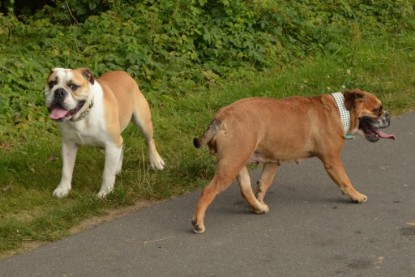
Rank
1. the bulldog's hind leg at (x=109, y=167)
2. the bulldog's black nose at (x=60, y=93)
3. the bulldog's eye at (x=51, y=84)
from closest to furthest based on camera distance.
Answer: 1. the bulldog's black nose at (x=60, y=93)
2. the bulldog's eye at (x=51, y=84)
3. the bulldog's hind leg at (x=109, y=167)

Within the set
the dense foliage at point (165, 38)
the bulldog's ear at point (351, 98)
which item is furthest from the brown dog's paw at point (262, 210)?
the dense foliage at point (165, 38)

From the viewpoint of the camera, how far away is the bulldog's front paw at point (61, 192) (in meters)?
6.64

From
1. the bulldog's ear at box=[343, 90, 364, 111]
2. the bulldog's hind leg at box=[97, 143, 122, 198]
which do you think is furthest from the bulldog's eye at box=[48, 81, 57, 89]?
the bulldog's ear at box=[343, 90, 364, 111]

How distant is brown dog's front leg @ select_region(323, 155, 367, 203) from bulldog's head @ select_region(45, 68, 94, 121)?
6.56 ft

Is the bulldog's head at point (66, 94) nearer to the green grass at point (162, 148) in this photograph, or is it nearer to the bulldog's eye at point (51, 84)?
the bulldog's eye at point (51, 84)

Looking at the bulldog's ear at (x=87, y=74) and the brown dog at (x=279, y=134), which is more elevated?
the bulldog's ear at (x=87, y=74)

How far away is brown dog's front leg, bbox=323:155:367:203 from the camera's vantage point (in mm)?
6270

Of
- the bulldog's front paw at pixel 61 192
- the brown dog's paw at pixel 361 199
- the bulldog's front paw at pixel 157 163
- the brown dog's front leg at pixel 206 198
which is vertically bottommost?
the bulldog's front paw at pixel 157 163

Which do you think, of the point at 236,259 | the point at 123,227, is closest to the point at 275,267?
the point at 236,259

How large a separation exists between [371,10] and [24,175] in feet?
24.5

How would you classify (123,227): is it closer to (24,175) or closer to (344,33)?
(24,175)

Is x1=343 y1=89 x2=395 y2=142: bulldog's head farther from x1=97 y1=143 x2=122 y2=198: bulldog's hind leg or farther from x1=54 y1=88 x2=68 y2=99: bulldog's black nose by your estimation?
x1=54 y1=88 x2=68 y2=99: bulldog's black nose

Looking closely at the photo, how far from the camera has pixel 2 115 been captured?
8312mm

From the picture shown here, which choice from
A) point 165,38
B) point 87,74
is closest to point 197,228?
point 87,74
